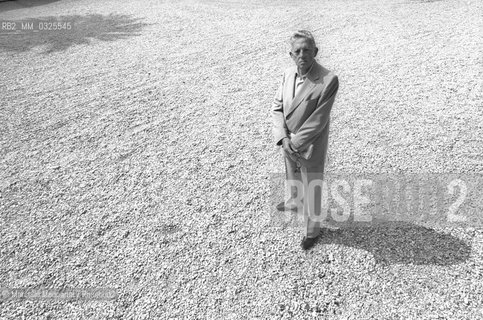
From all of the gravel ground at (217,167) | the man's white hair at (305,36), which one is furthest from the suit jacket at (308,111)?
the gravel ground at (217,167)

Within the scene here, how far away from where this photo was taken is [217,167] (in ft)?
17.7

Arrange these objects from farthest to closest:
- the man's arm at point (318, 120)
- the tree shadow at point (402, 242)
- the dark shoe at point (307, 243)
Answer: the dark shoe at point (307, 243)
the tree shadow at point (402, 242)
the man's arm at point (318, 120)

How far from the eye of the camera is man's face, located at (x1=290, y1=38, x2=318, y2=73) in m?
3.03

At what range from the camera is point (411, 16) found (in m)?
11.0

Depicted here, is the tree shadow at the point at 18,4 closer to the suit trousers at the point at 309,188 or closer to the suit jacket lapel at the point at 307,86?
the suit trousers at the point at 309,188

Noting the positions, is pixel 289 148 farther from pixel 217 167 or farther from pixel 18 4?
pixel 18 4

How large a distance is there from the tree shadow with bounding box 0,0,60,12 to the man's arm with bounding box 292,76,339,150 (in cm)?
1599

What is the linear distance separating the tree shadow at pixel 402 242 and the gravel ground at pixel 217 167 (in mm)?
16

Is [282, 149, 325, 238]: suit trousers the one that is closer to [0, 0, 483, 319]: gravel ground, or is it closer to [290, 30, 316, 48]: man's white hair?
[0, 0, 483, 319]: gravel ground

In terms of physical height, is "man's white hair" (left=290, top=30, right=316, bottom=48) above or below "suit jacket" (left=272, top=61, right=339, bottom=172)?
above

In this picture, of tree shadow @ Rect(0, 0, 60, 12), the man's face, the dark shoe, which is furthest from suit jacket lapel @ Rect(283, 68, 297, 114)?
tree shadow @ Rect(0, 0, 60, 12)

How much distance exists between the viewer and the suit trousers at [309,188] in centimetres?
357

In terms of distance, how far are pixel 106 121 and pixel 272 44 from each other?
4999 mm

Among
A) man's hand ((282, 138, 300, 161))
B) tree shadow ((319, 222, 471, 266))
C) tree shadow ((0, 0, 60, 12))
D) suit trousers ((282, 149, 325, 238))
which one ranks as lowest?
tree shadow ((319, 222, 471, 266))
